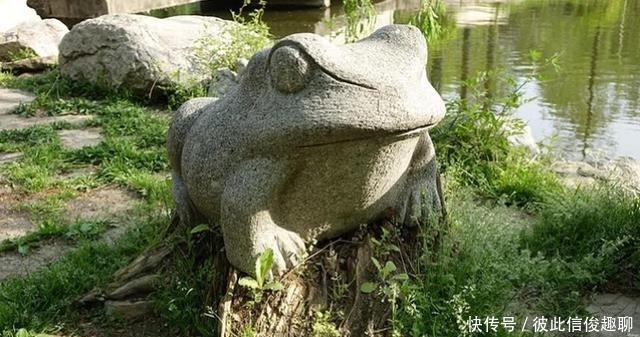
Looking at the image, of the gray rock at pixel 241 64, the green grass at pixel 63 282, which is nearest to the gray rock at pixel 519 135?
the gray rock at pixel 241 64

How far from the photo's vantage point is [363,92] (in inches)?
96.0

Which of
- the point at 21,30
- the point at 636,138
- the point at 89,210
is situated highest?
the point at 21,30

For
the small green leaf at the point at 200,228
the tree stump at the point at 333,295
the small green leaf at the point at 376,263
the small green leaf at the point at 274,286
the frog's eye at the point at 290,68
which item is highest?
the frog's eye at the point at 290,68

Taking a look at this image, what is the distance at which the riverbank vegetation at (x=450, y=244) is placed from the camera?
2.96 metres

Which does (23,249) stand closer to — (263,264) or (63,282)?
(63,282)

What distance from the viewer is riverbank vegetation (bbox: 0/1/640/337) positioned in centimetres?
296

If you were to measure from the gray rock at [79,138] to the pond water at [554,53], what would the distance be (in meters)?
2.38

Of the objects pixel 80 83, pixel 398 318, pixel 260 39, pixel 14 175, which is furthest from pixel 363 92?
pixel 80 83

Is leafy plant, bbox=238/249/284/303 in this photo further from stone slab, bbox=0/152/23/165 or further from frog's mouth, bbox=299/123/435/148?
stone slab, bbox=0/152/23/165

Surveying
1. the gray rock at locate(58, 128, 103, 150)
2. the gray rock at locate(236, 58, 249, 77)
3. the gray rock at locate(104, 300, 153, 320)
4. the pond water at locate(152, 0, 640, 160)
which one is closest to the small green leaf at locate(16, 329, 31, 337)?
the gray rock at locate(104, 300, 153, 320)

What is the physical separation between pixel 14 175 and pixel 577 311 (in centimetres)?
393

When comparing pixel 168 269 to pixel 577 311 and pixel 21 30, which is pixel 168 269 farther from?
pixel 21 30

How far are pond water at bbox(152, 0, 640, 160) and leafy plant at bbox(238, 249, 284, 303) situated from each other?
3564 millimetres

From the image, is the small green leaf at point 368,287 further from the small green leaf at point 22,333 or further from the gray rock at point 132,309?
the small green leaf at point 22,333
